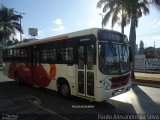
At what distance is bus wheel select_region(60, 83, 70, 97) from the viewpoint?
35.6 ft

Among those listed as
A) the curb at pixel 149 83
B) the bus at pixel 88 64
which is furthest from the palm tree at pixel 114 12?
the bus at pixel 88 64

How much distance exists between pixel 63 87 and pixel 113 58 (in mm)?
3240

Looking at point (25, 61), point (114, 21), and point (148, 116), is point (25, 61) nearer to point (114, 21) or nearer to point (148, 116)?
point (148, 116)

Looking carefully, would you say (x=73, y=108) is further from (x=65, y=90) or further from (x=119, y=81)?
(x=119, y=81)

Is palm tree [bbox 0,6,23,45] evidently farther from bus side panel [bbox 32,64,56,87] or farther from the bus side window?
the bus side window

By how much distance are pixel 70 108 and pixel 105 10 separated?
20.4 m

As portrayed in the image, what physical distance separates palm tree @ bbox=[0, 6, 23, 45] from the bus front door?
41.7m

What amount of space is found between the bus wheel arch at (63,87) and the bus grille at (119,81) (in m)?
2.45

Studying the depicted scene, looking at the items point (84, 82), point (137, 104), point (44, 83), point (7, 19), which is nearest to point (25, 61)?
point (44, 83)

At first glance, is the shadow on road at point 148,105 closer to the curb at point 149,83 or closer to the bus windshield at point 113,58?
the bus windshield at point 113,58

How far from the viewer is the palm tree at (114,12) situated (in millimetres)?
23766

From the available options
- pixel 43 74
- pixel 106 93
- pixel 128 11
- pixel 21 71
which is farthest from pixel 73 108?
pixel 128 11

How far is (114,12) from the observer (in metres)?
25.9

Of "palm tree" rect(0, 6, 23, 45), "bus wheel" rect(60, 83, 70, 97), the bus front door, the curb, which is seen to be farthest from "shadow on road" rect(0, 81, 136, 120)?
"palm tree" rect(0, 6, 23, 45)
